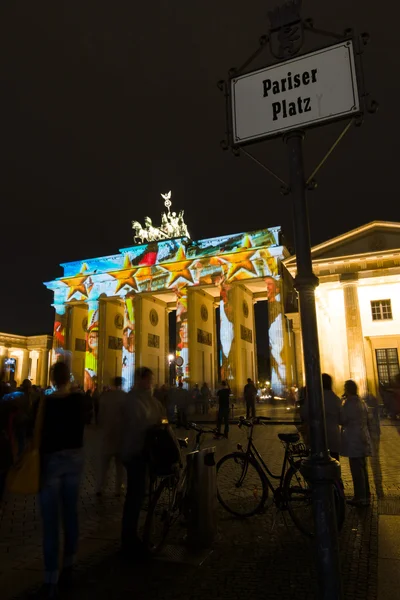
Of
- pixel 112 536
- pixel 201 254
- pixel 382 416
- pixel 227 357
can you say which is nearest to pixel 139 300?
pixel 201 254

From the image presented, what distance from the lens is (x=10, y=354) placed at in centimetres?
6241

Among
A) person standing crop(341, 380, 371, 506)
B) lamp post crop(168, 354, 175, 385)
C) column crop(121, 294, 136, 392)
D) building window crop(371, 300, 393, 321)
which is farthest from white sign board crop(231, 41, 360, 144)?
lamp post crop(168, 354, 175, 385)

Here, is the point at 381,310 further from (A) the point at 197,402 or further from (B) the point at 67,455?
(B) the point at 67,455

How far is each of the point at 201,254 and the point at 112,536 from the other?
4037 cm

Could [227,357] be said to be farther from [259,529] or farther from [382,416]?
[259,529]

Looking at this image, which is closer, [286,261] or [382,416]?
[382,416]

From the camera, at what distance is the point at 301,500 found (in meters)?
5.74

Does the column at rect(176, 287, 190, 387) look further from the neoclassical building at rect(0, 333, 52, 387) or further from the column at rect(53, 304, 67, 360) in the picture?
the neoclassical building at rect(0, 333, 52, 387)

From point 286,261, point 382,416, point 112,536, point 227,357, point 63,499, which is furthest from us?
point 227,357

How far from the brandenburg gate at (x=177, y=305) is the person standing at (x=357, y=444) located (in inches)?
1262

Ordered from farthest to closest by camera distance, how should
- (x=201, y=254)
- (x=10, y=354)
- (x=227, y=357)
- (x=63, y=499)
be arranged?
1. (x=10, y=354)
2. (x=201, y=254)
3. (x=227, y=357)
4. (x=63, y=499)

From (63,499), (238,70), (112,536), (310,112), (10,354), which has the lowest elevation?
(112,536)

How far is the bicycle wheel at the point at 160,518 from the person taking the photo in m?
4.87

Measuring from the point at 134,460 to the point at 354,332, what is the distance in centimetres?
2673
